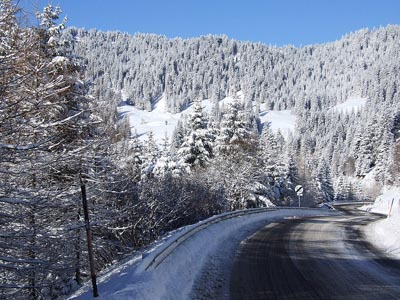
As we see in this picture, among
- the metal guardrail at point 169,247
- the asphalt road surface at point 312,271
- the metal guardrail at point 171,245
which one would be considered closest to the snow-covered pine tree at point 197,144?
the metal guardrail at point 171,245

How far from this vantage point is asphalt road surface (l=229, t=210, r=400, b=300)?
26.3ft

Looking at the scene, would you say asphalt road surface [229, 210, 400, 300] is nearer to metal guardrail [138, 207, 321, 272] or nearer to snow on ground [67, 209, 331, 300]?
snow on ground [67, 209, 331, 300]

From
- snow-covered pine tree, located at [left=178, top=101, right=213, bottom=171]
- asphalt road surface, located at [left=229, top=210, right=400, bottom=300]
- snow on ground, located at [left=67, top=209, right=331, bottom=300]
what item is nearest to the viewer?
snow on ground, located at [left=67, top=209, right=331, bottom=300]

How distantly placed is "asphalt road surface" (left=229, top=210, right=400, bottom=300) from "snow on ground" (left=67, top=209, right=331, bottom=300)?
77 cm

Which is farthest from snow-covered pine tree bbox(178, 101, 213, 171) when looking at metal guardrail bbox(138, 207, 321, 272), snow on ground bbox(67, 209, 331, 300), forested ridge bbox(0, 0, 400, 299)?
snow on ground bbox(67, 209, 331, 300)

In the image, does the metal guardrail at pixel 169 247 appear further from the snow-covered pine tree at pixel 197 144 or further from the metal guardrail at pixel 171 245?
the snow-covered pine tree at pixel 197 144

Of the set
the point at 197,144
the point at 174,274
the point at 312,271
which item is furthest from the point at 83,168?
the point at 197,144

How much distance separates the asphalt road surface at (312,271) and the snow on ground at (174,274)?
770 mm

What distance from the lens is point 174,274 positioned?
28.5 feet

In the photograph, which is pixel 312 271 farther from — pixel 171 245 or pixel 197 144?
pixel 197 144

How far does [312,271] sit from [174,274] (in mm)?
3655

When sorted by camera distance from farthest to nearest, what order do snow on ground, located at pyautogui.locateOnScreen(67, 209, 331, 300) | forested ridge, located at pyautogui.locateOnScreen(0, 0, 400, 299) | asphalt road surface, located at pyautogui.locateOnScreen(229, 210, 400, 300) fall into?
asphalt road surface, located at pyautogui.locateOnScreen(229, 210, 400, 300) → snow on ground, located at pyautogui.locateOnScreen(67, 209, 331, 300) → forested ridge, located at pyautogui.locateOnScreen(0, 0, 400, 299)

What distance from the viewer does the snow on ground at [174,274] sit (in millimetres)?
6725

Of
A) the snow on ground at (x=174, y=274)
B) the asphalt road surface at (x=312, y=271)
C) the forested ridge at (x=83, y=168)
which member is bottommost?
the asphalt road surface at (x=312, y=271)
